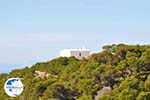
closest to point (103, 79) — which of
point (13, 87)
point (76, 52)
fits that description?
point (13, 87)

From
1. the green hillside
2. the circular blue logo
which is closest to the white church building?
the green hillside

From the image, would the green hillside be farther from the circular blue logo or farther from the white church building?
the white church building

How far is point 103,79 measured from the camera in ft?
90.7

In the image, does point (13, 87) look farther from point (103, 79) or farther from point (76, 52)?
point (76, 52)

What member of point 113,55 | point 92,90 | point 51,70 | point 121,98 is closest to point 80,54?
point 51,70

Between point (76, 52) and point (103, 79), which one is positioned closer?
point (103, 79)

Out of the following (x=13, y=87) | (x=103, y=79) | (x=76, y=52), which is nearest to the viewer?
(x=13, y=87)

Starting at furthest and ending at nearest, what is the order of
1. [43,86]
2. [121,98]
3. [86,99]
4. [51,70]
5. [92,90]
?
[51,70] < [43,86] < [92,90] < [86,99] < [121,98]

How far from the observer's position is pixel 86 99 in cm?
2347

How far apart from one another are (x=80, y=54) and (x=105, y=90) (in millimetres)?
39698

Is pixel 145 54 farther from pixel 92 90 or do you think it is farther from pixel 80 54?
pixel 80 54

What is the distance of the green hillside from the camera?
78.1 ft

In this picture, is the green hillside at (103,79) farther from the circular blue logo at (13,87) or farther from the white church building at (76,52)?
the white church building at (76,52)

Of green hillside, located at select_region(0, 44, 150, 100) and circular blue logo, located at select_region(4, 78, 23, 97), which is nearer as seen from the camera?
circular blue logo, located at select_region(4, 78, 23, 97)
